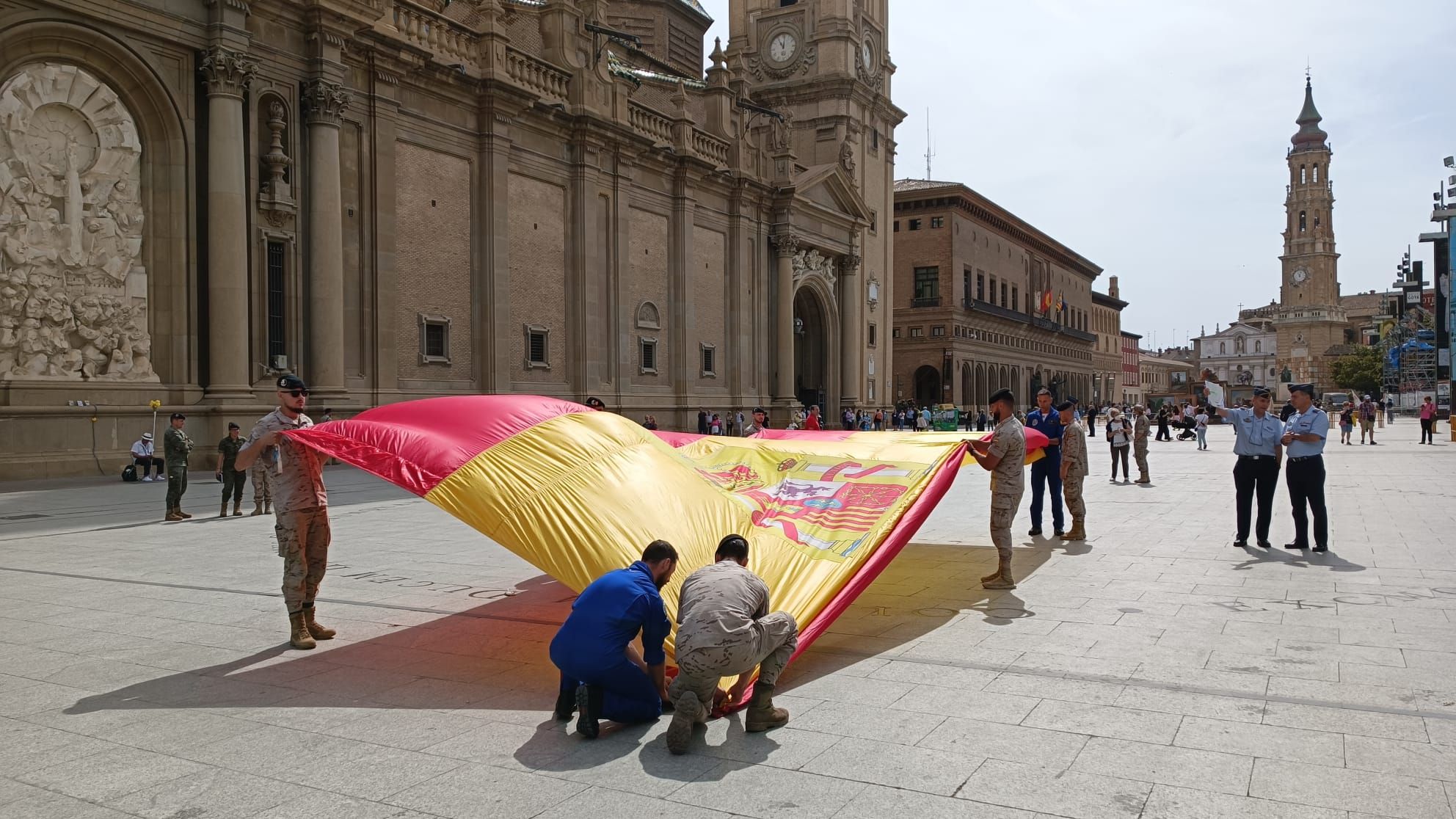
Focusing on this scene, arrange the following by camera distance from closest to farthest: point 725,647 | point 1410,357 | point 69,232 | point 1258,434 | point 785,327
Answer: point 725,647
point 1258,434
point 69,232
point 785,327
point 1410,357

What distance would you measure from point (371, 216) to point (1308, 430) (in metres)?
22.4

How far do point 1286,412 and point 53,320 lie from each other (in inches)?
894

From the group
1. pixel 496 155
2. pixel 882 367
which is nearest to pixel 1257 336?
pixel 882 367

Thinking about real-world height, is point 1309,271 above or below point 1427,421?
above

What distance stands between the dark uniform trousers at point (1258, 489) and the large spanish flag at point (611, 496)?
5500mm

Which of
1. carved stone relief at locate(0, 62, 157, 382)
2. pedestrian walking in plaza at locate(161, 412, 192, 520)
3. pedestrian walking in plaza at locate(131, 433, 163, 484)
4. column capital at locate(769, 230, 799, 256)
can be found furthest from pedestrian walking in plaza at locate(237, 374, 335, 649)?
column capital at locate(769, 230, 799, 256)

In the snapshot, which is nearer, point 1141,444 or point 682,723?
point 682,723

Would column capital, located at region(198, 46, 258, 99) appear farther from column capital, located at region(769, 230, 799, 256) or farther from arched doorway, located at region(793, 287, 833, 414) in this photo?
arched doorway, located at region(793, 287, 833, 414)

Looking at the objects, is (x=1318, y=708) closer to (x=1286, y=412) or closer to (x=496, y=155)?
(x=1286, y=412)

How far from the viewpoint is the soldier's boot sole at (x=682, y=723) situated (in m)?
5.43

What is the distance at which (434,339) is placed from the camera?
96.9ft

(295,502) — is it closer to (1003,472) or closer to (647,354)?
(1003,472)

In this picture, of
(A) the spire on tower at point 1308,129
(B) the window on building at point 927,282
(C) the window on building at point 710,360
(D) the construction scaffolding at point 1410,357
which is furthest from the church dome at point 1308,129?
(C) the window on building at point 710,360

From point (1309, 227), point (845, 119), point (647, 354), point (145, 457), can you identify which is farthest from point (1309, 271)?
point (145, 457)
